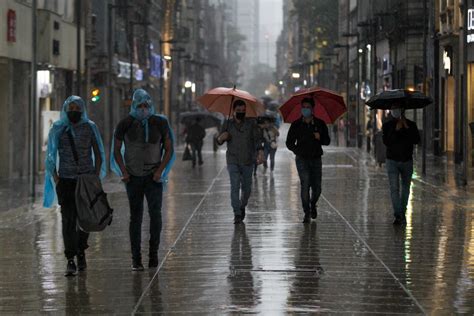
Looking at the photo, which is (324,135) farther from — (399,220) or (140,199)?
(140,199)

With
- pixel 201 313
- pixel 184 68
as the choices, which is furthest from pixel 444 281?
pixel 184 68

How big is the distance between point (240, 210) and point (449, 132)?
107 feet

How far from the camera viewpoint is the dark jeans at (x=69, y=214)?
13391mm

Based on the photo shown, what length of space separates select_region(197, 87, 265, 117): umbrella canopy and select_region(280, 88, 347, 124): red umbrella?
1.53 feet

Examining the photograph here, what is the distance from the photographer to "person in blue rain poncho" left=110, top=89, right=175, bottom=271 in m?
13.8

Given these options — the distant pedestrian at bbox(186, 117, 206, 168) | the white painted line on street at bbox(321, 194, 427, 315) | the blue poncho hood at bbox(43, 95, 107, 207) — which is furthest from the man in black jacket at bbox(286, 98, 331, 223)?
the distant pedestrian at bbox(186, 117, 206, 168)

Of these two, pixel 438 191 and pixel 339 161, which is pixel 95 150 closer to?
pixel 438 191

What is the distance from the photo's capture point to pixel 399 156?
1952 centimetres

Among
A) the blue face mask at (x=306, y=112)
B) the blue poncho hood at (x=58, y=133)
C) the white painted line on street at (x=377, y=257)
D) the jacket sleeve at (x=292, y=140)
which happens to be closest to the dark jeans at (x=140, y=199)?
the blue poncho hood at (x=58, y=133)

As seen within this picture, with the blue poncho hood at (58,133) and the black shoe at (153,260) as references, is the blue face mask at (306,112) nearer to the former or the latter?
the black shoe at (153,260)

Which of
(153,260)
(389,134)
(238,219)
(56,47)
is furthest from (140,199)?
(56,47)

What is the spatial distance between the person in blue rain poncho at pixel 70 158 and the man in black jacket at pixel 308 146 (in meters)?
6.90

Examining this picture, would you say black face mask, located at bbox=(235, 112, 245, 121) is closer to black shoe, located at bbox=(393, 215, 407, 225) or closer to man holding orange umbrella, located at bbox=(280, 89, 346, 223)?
man holding orange umbrella, located at bbox=(280, 89, 346, 223)

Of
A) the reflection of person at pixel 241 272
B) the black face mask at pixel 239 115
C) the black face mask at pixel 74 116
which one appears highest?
the black face mask at pixel 239 115
